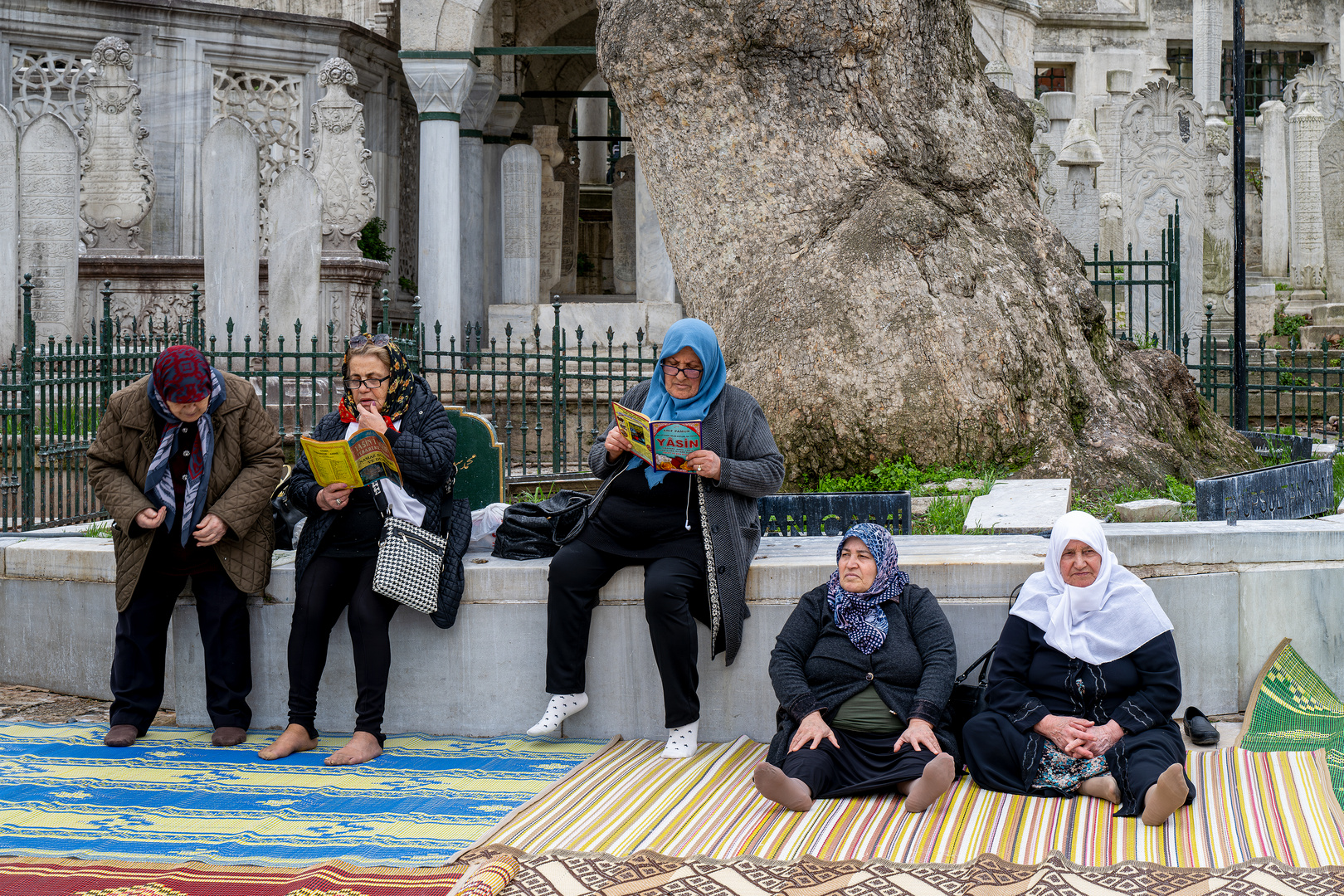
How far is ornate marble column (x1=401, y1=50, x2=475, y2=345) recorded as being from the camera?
13.8m

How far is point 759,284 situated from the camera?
22.4 feet

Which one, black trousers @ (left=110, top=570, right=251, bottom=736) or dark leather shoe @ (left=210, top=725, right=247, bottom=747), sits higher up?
black trousers @ (left=110, top=570, right=251, bottom=736)

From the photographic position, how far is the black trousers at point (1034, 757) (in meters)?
4.00

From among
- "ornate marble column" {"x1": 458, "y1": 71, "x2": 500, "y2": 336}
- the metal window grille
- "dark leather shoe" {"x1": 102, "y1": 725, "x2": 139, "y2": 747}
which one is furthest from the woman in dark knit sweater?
the metal window grille

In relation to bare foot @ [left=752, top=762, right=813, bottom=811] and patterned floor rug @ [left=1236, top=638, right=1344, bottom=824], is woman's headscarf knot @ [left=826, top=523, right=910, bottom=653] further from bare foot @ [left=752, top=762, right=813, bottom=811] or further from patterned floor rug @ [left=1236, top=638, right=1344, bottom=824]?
patterned floor rug @ [left=1236, top=638, right=1344, bottom=824]

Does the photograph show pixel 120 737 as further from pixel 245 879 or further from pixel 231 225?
pixel 231 225

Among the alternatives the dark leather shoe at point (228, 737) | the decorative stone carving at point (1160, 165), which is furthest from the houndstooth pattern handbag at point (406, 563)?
the decorative stone carving at point (1160, 165)

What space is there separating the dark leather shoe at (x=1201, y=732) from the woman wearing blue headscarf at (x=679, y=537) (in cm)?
165

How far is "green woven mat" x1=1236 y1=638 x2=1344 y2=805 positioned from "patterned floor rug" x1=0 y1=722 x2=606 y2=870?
240cm

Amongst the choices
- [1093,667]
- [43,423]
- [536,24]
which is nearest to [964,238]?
[1093,667]

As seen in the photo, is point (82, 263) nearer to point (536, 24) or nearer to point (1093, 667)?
point (536, 24)

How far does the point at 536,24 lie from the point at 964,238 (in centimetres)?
1269

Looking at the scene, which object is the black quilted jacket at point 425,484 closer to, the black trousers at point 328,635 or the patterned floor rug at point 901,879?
the black trousers at point 328,635

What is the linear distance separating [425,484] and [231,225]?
4.80m
